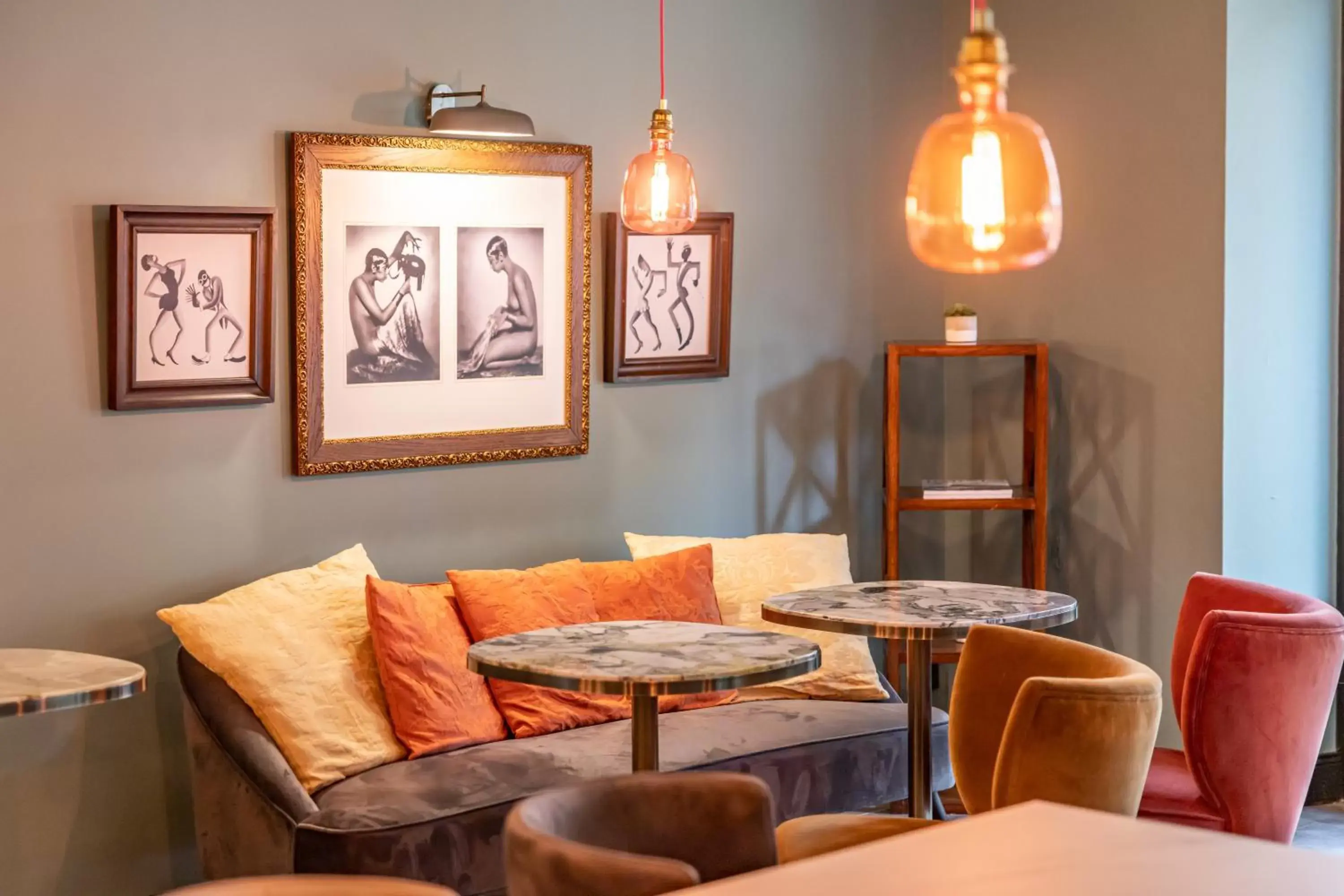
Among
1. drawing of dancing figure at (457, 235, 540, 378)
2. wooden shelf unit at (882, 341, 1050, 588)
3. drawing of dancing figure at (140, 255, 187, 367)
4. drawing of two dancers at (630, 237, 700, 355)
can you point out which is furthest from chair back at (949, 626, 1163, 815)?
drawing of dancing figure at (140, 255, 187, 367)

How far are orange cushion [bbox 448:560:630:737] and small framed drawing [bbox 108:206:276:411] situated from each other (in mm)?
779

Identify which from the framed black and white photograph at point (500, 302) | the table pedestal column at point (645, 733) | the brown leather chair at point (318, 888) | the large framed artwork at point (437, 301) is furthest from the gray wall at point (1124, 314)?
the brown leather chair at point (318, 888)

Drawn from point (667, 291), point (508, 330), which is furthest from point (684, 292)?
point (508, 330)

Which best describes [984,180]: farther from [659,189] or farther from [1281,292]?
[1281,292]

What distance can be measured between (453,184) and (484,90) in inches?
11.1

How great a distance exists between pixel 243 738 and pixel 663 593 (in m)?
1.34

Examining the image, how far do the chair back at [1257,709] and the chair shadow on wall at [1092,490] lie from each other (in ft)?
5.11

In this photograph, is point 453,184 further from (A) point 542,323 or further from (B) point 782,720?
(B) point 782,720

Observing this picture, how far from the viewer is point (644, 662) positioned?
335cm

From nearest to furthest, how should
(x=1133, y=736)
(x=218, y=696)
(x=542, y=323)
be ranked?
(x=1133, y=736) < (x=218, y=696) < (x=542, y=323)

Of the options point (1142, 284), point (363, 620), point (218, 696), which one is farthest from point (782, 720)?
point (1142, 284)

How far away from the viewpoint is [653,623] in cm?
388

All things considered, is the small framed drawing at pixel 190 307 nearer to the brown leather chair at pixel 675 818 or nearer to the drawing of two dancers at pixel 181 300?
the drawing of two dancers at pixel 181 300

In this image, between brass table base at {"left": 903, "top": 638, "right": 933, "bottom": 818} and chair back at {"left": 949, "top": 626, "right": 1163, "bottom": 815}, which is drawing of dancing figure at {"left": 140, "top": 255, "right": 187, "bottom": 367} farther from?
chair back at {"left": 949, "top": 626, "right": 1163, "bottom": 815}
